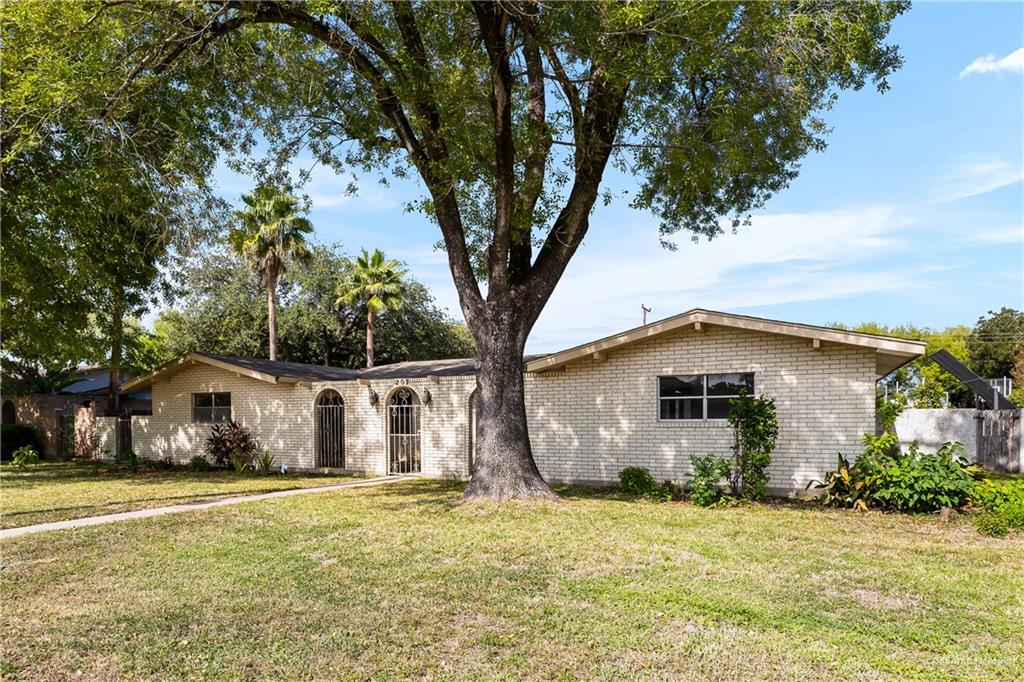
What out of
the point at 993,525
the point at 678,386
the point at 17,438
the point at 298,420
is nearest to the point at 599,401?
the point at 678,386

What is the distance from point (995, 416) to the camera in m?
19.7

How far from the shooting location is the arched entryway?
19.1 m

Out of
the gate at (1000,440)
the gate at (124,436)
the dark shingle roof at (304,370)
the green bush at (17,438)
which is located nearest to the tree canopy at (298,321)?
the green bush at (17,438)

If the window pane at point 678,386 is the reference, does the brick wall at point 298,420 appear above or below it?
below

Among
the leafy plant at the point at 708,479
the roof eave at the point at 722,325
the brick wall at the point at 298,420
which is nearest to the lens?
the roof eave at the point at 722,325

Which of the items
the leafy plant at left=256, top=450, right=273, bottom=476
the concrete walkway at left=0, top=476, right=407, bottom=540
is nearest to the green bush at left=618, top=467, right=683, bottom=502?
the concrete walkway at left=0, top=476, right=407, bottom=540

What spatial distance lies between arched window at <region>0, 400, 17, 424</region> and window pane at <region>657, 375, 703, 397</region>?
83.3 ft

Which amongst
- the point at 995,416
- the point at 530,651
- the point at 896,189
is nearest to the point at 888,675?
the point at 530,651

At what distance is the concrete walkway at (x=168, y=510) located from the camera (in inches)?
394

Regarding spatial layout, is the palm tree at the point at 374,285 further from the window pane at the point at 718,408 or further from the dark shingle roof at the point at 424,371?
the window pane at the point at 718,408

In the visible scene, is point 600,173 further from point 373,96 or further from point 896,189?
point 896,189

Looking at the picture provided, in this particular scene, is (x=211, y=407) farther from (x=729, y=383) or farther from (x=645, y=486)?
(x=729, y=383)

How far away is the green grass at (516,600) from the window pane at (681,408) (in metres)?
4.06

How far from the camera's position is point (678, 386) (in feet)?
46.7
